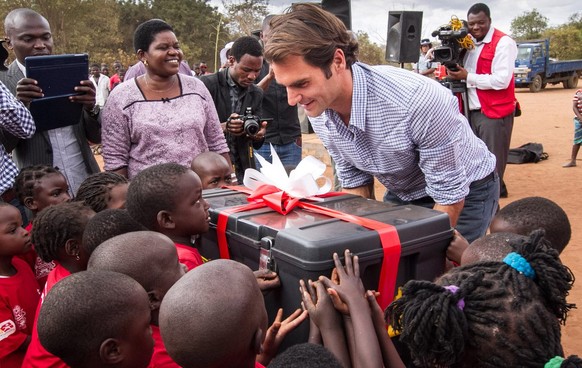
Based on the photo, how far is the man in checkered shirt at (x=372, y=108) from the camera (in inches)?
79.7

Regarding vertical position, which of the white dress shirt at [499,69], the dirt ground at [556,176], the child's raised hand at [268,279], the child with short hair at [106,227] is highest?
the white dress shirt at [499,69]

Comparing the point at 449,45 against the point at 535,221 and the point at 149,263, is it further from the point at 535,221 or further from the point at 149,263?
the point at 149,263

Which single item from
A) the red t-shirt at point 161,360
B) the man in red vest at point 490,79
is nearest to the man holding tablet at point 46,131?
the red t-shirt at point 161,360

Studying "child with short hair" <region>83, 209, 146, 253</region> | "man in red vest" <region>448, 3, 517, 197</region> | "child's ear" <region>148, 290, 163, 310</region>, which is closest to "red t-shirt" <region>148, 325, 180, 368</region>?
"child's ear" <region>148, 290, 163, 310</region>

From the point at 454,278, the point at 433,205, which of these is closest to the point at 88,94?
the point at 433,205

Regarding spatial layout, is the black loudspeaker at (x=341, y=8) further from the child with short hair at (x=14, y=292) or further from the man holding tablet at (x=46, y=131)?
the child with short hair at (x=14, y=292)

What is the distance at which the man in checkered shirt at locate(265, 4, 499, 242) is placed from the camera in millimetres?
2023

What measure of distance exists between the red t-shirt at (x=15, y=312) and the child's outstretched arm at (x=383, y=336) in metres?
1.37

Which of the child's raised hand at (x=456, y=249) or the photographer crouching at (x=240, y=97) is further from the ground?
the photographer crouching at (x=240, y=97)

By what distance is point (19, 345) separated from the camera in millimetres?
2035

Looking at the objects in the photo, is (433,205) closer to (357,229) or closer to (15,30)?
(357,229)

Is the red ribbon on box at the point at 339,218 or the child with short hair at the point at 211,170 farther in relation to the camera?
the child with short hair at the point at 211,170

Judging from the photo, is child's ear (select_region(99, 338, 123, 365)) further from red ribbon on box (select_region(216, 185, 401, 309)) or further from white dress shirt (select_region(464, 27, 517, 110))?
white dress shirt (select_region(464, 27, 517, 110))

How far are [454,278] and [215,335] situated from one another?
636mm
